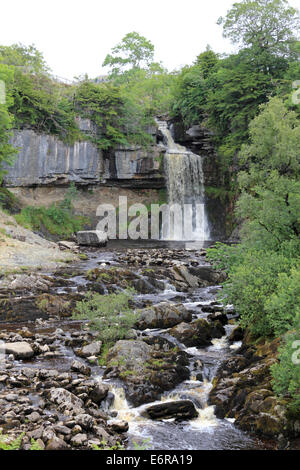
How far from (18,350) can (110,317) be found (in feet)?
10.5

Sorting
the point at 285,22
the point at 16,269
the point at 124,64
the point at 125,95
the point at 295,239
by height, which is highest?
the point at 124,64

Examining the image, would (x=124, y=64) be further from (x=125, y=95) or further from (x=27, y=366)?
(x=27, y=366)

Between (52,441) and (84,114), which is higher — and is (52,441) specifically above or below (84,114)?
below

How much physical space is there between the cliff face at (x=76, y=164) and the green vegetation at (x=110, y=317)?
79.3ft

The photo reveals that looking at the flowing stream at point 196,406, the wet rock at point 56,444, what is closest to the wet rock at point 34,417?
the wet rock at point 56,444

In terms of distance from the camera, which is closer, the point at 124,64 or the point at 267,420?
the point at 267,420

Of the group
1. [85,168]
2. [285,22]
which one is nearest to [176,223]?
[85,168]

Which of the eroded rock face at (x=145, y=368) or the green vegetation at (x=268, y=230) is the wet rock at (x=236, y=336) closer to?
the green vegetation at (x=268, y=230)

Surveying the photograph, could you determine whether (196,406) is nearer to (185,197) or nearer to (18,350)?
(18,350)

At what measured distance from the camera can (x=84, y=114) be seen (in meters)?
38.2

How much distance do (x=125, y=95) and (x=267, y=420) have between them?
118 feet

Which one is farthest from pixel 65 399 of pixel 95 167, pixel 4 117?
pixel 95 167

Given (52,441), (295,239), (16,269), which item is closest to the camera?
(52,441)

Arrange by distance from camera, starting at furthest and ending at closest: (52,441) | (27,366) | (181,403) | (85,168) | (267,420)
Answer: (85,168), (27,366), (181,403), (267,420), (52,441)
